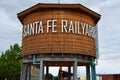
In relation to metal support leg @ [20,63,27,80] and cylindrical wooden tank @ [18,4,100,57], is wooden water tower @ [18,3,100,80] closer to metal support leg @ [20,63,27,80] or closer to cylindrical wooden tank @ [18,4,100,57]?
cylindrical wooden tank @ [18,4,100,57]

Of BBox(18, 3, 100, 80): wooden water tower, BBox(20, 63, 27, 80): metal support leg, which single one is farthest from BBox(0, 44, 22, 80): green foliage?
BBox(18, 3, 100, 80): wooden water tower

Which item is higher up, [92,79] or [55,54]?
[55,54]

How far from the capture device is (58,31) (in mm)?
23078

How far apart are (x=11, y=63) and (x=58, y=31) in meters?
34.5

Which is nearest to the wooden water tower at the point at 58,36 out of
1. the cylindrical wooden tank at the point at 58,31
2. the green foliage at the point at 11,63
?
the cylindrical wooden tank at the point at 58,31

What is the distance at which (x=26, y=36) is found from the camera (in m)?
24.8

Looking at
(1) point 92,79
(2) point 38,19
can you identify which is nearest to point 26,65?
(2) point 38,19

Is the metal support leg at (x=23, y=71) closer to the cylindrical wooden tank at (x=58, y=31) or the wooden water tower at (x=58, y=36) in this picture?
the wooden water tower at (x=58, y=36)

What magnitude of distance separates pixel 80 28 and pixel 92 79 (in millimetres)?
5706

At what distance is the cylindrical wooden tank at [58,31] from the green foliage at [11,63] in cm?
3166

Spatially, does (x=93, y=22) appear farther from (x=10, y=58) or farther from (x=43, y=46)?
(x=10, y=58)

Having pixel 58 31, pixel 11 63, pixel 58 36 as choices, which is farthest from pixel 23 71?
pixel 11 63

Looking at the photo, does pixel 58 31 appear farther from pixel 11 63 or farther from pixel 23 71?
pixel 11 63

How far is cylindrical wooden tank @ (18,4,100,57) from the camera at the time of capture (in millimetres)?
23062
